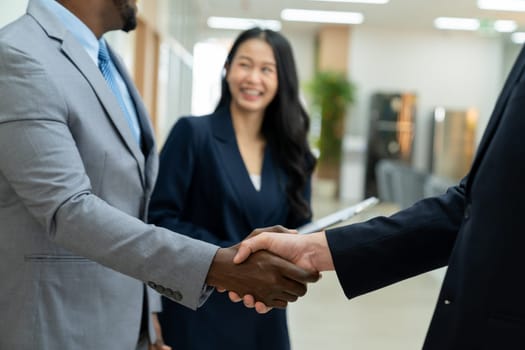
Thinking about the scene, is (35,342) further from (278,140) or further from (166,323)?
(278,140)

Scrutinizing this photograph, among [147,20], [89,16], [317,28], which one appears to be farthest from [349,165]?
[89,16]

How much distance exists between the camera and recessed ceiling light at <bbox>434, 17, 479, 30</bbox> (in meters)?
13.8

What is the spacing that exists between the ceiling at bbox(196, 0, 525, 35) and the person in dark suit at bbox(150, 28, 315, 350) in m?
10.1

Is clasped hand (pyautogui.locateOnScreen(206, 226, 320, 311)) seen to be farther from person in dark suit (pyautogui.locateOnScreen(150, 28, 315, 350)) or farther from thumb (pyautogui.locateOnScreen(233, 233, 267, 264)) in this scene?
person in dark suit (pyautogui.locateOnScreen(150, 28, 315, 350))

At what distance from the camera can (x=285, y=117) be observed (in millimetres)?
2748

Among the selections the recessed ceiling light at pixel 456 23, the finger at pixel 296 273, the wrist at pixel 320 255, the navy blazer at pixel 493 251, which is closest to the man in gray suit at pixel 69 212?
the finger at pixel 296 273

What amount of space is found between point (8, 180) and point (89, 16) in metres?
0.50

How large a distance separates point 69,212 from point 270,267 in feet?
2.00

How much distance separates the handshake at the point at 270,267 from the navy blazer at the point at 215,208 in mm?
420

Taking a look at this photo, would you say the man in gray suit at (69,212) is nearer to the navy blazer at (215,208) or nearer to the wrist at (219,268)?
the wrist at (219,268)

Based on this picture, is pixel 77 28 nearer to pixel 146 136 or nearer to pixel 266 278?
pixel 146 136

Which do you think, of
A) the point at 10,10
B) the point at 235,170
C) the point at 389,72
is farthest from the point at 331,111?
the point at 10,10

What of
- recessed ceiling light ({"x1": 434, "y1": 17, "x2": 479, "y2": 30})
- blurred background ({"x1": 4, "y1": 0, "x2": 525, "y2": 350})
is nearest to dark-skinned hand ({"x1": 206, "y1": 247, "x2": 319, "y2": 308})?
blurred background ({"x1": 4, "y1": 0, "x2": 525, "y2": 350})

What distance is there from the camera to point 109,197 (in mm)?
1617
